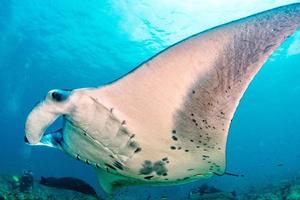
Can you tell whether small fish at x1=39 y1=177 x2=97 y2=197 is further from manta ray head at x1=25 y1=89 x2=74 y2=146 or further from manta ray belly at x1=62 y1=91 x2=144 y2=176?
manta ray head at x1=25 y1=89 x2=74 y2=146

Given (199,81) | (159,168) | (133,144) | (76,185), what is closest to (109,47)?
(76,185)

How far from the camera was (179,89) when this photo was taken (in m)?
2.90

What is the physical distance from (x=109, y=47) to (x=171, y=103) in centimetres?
2654

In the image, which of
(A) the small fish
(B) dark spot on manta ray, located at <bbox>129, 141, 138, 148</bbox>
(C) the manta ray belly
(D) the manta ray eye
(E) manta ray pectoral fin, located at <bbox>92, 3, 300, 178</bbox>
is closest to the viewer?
(E) manta ray pectoral fin, located at <bbox>92, 3, 300, 178</bbox>

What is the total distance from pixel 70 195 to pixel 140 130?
7.02m

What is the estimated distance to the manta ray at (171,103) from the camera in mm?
2713

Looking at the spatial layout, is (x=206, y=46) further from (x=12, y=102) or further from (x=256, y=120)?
(x=256, y=120)

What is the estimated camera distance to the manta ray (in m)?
2.71

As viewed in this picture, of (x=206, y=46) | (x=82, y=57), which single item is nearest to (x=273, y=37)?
(x=206, y=46)

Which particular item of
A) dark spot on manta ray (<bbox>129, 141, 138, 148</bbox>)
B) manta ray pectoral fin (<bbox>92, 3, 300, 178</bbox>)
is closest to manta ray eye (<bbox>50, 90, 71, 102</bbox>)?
manta ray pectoral fin (<bbox>92, 3, 300, 178</bbox>)

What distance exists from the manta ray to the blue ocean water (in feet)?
49.9

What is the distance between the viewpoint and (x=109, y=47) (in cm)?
2869

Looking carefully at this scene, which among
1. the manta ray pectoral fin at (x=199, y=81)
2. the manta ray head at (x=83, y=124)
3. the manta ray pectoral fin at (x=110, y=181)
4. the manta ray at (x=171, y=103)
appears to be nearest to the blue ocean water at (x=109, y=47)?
the manta ray pectoral fin at (x=110, y=181)

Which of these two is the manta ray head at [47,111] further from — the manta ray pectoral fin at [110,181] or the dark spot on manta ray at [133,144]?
the manta ray pectoral fin at [110,181]
